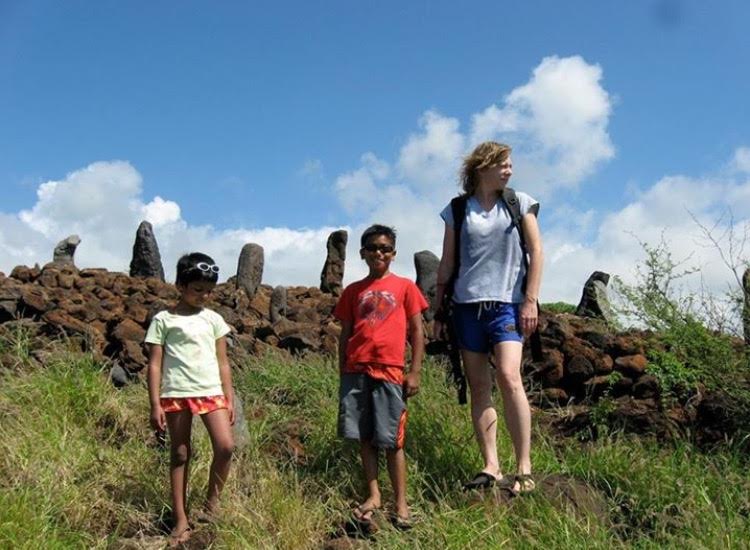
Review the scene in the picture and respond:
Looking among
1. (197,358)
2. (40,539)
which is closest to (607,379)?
(197,358)

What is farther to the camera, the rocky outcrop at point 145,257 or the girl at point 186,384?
the rocky outcrop at point 145,257

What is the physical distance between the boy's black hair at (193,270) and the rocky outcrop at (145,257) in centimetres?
840

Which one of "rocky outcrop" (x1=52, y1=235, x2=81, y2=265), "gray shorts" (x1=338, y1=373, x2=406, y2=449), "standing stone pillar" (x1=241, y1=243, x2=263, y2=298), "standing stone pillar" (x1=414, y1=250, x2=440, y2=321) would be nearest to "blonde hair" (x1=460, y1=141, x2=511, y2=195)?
"gray shorts" (x1=338, y1=373, x2=406, y2=449)

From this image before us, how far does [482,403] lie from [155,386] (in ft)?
5.68

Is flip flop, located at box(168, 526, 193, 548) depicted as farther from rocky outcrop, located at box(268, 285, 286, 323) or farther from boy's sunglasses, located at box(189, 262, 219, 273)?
rocky outcrop, located at box(268, 285, 286, 323)

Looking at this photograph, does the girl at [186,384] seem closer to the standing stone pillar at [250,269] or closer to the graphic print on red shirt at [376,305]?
the graphic print on red shirt at [376,305]

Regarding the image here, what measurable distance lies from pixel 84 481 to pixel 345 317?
1.86 m

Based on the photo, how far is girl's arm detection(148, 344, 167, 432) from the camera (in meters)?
4.41

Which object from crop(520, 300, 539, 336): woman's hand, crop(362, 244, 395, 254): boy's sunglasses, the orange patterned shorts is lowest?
the orange patterned shorts

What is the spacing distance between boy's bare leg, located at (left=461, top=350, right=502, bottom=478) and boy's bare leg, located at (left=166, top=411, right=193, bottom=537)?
4.98 ft

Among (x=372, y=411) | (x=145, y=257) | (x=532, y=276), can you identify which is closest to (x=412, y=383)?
(x=372, y=411)

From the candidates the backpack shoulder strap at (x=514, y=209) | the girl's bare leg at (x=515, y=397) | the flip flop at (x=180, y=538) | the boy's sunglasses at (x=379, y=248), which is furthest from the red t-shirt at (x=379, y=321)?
the flip flop at (x=180, y=538)

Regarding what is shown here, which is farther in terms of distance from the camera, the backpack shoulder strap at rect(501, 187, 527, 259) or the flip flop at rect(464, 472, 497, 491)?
the backpack shoulder strap at rect(501, 187, 527, 259)

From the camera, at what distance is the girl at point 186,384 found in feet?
14.8
